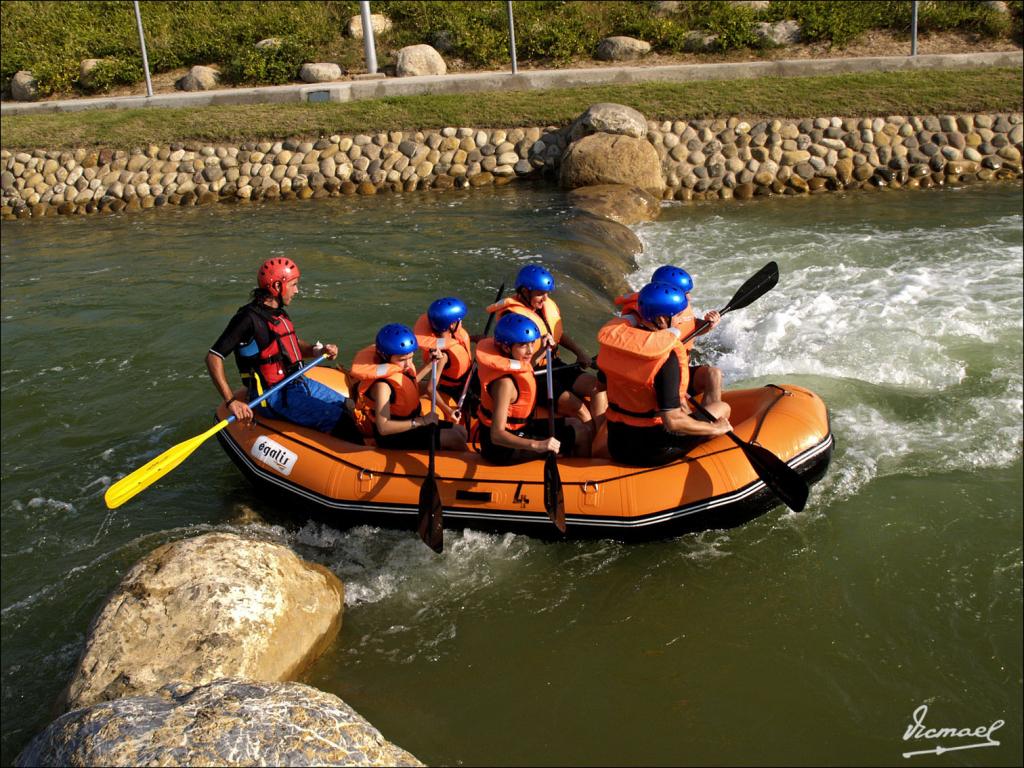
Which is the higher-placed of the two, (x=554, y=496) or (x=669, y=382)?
(x=669, y=382)

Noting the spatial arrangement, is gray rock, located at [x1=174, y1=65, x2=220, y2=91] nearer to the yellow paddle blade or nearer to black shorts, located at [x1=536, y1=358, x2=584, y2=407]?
the yellow paddle blade

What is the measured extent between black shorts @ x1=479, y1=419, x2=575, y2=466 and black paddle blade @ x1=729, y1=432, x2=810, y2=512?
3.64 ft

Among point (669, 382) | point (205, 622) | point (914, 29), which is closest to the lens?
point (205, 622)

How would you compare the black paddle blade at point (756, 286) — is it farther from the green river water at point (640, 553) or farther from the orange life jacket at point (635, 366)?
the orange life jacket at point (635, 366)

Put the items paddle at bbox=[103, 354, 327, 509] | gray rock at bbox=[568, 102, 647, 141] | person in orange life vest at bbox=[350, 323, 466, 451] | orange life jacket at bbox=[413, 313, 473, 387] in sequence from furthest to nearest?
gray rock at bbox=[568, 102, 647, 141] → orange life jacket at bbox=[413, 313, 473, 387] → person in orange life vest at bbox=[350, 323, 466, 451] → paddle at bbox=[103, 354, 327, 509]

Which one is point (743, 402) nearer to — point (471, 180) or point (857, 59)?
point (471, 180)

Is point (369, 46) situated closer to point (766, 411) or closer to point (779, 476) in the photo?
point (766, 411)

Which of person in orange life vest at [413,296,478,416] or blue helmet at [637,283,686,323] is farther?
person in orange life vest at [413,296,478,416]

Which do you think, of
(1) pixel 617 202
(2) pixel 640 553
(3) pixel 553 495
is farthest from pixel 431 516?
(1) pixel 617 202

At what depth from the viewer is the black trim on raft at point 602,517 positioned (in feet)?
17.1

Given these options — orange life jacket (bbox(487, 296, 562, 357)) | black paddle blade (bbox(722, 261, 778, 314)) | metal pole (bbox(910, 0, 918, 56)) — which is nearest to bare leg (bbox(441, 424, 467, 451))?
orange life jacket (bbox(487, 296, 562, 357))

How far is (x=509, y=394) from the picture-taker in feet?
17.0

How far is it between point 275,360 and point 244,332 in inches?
11.6

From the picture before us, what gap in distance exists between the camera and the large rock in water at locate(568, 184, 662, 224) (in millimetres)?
12555
